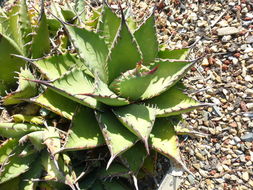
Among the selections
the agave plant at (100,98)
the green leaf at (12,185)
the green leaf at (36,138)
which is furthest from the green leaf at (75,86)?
the green leaf at (12,185)

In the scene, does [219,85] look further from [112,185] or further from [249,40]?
[112,185]

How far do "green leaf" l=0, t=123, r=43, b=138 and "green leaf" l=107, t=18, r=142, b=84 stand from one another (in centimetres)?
38

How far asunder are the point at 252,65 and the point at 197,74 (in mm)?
320

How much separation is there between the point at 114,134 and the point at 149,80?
0.82 feet

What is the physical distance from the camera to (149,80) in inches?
47.6

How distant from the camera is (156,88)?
4.09ft

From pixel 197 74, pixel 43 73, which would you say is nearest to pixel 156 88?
pixel 43 73

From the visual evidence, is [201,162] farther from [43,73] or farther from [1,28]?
[1,28]

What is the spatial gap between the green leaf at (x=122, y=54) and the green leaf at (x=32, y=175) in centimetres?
50

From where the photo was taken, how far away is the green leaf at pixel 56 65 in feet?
4.07

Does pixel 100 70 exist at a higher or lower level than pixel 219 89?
higher

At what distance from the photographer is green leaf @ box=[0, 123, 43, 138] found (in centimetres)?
126

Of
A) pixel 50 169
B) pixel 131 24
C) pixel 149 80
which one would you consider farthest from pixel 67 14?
pixel 50 169

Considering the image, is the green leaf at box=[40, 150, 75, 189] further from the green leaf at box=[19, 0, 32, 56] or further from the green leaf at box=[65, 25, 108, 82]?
the green leaf at box=[19, 0, 32, 56]
